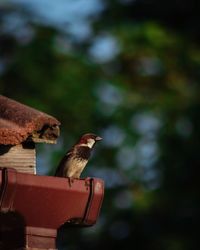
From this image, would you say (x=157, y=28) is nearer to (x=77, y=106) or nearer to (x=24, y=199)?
(x=77, y=106)

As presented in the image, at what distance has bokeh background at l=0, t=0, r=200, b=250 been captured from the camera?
1160 centimetres

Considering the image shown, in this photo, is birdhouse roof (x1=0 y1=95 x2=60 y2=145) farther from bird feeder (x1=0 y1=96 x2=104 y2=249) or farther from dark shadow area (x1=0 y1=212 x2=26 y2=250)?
dark shadow area (x1=0 y1=212 x2=26 y2=250)

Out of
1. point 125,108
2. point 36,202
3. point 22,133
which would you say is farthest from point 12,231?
point 125,108

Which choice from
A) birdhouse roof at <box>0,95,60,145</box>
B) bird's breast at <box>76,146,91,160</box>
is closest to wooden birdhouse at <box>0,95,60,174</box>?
birdhouse roof at <box>0,95,60,145</box>

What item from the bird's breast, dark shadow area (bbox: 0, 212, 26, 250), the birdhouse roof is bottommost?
the bird's breast

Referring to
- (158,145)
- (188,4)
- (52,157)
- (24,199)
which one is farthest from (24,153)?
(188,4)

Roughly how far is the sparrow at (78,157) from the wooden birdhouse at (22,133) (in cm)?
118

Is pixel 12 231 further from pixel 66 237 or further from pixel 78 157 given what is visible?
pixel 66 237

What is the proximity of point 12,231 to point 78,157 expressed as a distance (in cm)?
215

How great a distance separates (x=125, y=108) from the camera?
11961 millimetres

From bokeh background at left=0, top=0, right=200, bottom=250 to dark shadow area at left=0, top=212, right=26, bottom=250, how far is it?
24.1 feet

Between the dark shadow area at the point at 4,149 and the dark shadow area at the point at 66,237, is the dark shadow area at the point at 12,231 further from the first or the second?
the dark shadow area at the point at 66,237

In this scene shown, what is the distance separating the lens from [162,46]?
1256cm

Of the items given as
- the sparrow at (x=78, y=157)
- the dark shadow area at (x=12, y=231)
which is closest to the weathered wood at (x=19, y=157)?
the dark shadow area at (x=12, y=231)
